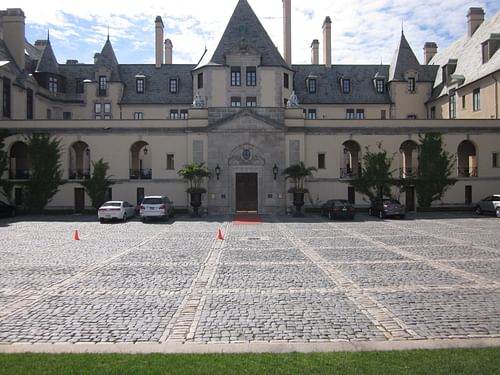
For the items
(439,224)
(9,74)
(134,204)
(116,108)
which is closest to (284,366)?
(439,224)

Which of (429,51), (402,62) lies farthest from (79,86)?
(429,51)

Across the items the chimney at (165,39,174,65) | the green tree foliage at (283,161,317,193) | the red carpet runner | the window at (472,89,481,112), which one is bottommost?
the red carpet runner

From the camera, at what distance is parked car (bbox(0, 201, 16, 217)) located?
33.7m

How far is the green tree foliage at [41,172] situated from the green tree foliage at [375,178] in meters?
25.2

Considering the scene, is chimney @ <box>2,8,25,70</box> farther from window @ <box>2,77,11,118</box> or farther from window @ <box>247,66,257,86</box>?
window @ <box>247,66,257,86</box>

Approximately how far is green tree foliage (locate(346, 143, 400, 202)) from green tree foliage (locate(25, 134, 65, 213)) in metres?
25.2

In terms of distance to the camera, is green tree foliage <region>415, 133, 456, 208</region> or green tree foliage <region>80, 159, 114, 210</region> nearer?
green tree foliage <region>80, 159, 114, 210</region>

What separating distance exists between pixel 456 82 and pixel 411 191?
13.2 metres

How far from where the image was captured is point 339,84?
49.8 m

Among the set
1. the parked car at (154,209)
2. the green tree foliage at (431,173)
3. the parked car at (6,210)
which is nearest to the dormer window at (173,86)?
the parked car at (154,209)

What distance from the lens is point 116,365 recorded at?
19.4ft

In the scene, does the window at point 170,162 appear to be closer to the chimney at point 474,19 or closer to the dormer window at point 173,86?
the dormer window at point 173,86

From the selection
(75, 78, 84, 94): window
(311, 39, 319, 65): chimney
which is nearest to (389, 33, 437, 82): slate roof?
(311, 39, 319, 65): chimney

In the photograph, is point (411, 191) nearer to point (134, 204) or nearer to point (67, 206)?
point (134, 204)
